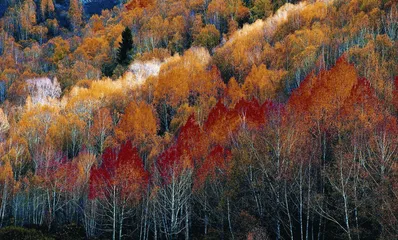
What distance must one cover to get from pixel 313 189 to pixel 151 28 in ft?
Result: 234

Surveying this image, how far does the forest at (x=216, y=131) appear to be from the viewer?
92.4 feet

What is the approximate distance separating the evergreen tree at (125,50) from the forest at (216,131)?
283 mm

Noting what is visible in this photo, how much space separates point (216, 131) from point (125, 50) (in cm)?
4206

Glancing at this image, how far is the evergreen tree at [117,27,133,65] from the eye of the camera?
79.0 meters

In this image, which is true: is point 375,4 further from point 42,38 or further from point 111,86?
point 42,38

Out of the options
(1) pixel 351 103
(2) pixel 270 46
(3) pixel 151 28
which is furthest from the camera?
(3) pixel 151 28

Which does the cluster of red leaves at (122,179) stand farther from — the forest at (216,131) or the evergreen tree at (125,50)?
the evergreen tree at (125,50)

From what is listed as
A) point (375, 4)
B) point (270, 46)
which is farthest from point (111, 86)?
point (375, 4)

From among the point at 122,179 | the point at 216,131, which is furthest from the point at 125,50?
the point at 122,179

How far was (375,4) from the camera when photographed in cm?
6359

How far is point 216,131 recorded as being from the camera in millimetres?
43750

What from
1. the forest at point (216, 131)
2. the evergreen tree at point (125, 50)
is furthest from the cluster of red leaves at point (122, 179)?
the evergreen tree at point (125, 50)

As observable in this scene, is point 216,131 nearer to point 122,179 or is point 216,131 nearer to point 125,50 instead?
point 122,179

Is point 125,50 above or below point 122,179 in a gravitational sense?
above
